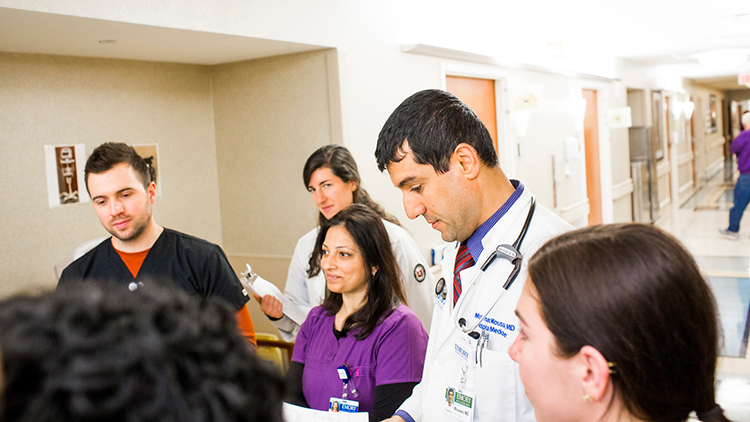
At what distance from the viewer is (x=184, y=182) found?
4227 millimetres

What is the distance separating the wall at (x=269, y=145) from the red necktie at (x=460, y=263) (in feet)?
7.55

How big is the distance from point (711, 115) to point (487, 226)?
23867 millimetres

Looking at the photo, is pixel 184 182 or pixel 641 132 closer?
pixel 184 182

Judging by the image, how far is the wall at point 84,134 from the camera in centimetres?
321

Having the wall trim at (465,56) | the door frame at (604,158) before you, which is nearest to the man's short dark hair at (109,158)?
the wall trim at (465,56)

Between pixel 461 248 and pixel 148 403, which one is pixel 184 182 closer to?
pixel 461 248

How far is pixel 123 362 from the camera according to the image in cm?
37

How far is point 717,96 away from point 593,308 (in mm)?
26552

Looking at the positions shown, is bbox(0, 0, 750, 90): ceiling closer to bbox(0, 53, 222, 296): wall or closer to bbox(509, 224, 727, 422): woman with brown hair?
bbox(0, 53, 222, 296): wall

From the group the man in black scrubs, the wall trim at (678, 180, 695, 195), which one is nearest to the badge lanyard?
the man in black scrubs

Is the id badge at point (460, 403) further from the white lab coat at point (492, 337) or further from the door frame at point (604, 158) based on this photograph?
the door frame at point (604, 158)

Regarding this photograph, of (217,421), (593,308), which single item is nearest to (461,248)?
(593,308)

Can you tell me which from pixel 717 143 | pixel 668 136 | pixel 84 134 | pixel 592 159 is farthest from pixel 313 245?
pixel 717 143

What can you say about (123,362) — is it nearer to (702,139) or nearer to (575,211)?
(575,211)
